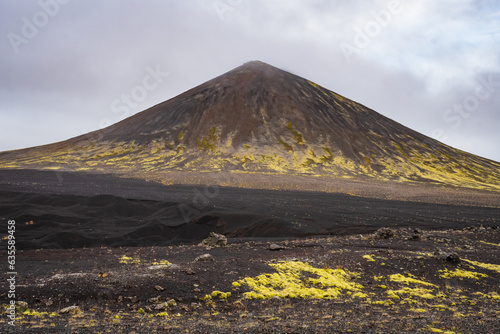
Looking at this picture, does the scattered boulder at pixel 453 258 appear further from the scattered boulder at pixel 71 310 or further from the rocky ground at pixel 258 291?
the scattered boulder at pixel 71 310

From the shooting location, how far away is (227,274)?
9.14 metres

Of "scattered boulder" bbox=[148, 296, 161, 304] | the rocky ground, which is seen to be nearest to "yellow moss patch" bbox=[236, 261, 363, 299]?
the rocky ground

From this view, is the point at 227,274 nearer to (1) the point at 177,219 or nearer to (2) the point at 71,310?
(2) the point at 71,310

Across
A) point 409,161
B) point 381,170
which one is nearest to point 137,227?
point 381,170

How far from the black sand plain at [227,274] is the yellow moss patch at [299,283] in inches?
4.6

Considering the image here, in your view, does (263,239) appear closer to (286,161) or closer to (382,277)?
(382,277)

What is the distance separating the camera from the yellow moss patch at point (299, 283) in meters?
8.40

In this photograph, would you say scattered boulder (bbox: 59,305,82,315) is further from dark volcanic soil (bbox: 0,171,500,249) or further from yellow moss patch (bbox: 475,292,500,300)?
yellow moss patch (bbox: 475,292,500,300)

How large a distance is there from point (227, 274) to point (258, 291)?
1.06 metres

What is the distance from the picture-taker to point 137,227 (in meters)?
17.6

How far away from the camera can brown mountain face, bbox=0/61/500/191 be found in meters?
59.4

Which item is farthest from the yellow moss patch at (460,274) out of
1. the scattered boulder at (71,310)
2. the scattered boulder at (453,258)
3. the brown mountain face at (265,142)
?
the brown mountain face at (265,142)

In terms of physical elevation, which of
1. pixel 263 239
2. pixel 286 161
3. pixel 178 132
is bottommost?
pixel 263 239

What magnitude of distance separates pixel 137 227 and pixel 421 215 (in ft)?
55.8
